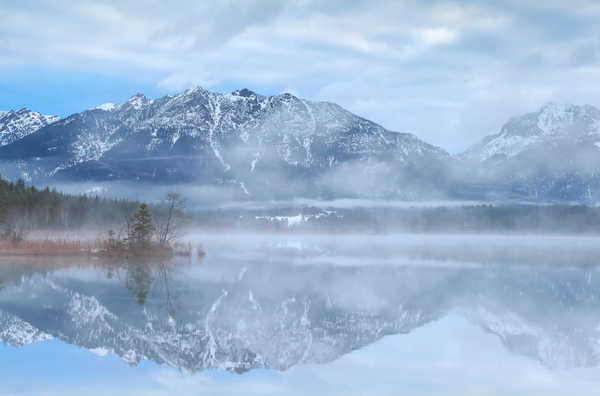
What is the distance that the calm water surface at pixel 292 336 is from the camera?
16.0m

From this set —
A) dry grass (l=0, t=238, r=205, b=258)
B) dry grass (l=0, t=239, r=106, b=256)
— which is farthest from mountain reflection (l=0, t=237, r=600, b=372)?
dry grass (l=0, t=239, r=106, b=256)

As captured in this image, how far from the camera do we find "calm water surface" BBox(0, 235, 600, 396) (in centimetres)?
1605

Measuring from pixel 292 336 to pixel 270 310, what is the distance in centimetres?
617

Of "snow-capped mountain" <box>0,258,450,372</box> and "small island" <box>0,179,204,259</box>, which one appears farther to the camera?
"small island" <box>0,179,204,259</box>

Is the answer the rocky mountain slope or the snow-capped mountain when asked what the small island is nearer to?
the rocky mountain slope

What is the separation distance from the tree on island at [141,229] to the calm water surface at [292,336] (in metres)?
19.4

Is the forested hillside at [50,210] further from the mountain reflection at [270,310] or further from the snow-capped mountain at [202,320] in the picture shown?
the snow-capped mountain at [202,320]

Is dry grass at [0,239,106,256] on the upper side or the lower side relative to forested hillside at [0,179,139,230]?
lower

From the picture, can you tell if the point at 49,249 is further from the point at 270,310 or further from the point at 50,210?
the point at 50,210

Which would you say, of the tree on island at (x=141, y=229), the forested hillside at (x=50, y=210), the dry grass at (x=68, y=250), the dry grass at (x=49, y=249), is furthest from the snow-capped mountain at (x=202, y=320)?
the forested hillside at (x=50, y=210)

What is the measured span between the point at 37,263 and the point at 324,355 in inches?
1559

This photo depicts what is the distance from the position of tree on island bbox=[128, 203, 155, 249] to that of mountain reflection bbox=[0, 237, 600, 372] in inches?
482

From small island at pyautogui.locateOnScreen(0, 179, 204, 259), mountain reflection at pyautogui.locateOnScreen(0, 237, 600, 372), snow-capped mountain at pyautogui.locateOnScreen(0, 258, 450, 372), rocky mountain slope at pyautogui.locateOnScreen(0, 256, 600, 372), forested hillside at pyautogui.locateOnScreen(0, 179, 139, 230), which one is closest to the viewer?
snow-capped mountain at pyautogui.locateOnScreen(0, 258, 450, 372)

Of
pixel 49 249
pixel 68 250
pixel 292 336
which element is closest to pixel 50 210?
pixel 49 249
